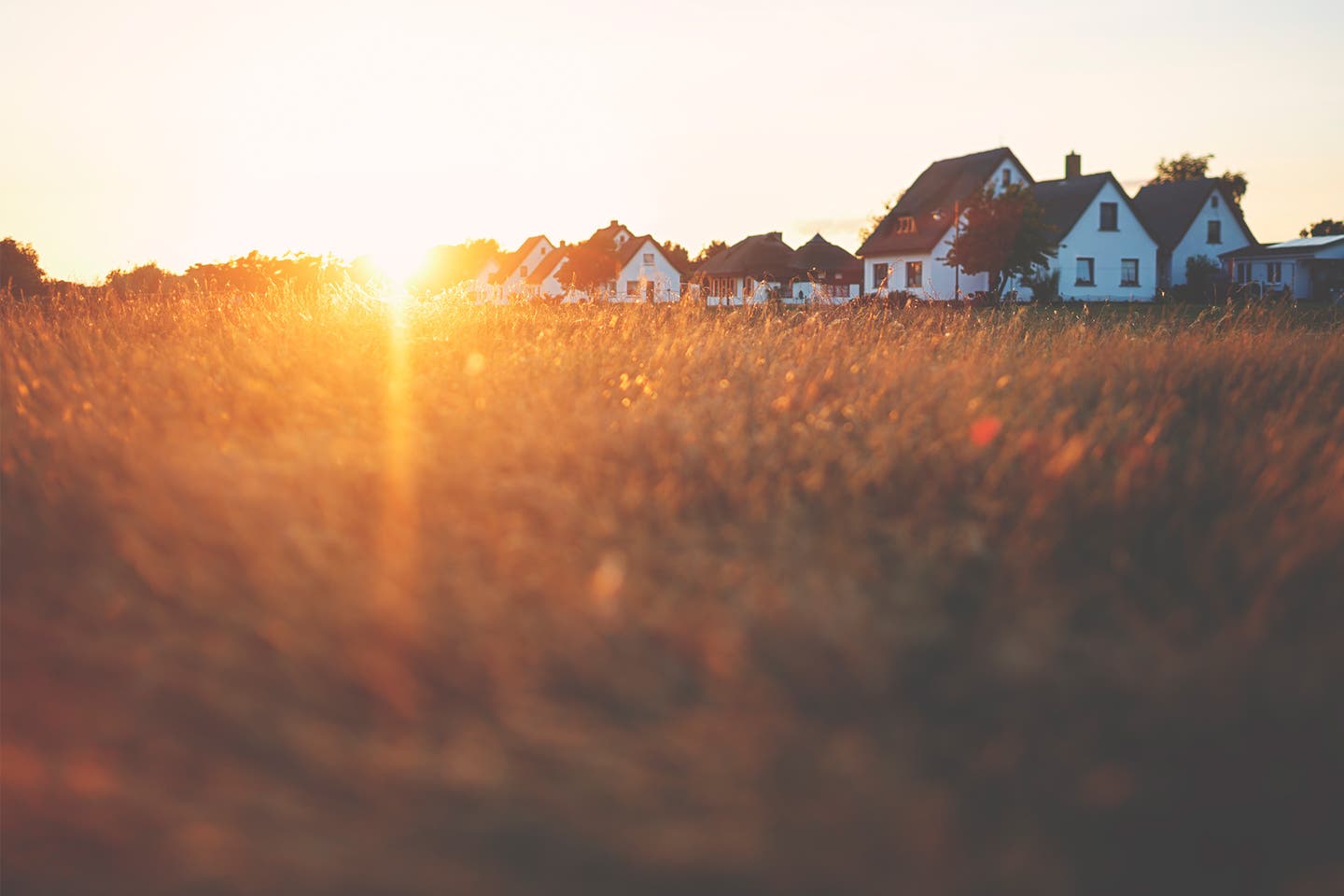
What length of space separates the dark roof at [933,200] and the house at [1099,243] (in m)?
3.34

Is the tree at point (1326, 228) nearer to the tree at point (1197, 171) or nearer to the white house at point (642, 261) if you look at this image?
the tree at point (1197, 171)

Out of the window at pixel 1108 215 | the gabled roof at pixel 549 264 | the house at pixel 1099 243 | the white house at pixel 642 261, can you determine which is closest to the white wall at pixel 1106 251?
the house at pixel 1099 243

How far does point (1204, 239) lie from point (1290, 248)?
4004 mm

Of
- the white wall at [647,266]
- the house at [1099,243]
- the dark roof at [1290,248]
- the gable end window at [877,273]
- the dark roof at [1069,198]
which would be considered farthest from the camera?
the white wall at [647,266]

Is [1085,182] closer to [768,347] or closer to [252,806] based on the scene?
[768,347]

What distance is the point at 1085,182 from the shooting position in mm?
44656


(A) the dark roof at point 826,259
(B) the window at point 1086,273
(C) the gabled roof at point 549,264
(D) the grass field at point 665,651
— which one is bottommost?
(D) the grass field at point 665,651

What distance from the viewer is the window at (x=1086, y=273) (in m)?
44.2

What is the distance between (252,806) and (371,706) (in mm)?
384

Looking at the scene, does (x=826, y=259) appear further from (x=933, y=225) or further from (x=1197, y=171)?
(x=1197, y=171)

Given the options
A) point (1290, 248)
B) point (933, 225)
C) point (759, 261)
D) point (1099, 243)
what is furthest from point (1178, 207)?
point (759, 261)

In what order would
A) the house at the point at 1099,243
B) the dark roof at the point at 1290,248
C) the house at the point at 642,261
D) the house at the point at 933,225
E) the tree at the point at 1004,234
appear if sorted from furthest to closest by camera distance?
the house at the point at 642,261 → the dark roof at the point at 1290,248 → the house at the point at 933,225 → the house at the point at 1099,243 → the tree at the point at 1004,234

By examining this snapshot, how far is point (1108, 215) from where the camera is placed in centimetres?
4447

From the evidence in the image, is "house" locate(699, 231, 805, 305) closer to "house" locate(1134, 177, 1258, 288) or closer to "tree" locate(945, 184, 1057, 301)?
"tree" locate(945, 184, 1057, 301)
